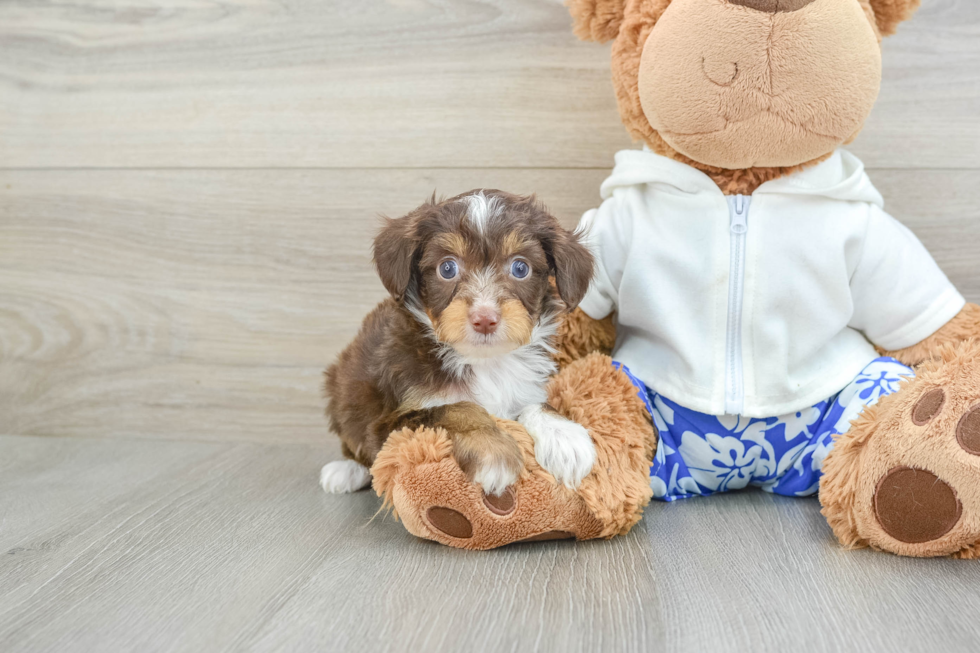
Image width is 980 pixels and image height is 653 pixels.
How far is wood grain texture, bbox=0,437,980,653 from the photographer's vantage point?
1.23 m

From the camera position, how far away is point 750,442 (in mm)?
1862

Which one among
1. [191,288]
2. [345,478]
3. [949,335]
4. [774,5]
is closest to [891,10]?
[774,5]

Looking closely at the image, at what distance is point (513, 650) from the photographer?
3.87 feet

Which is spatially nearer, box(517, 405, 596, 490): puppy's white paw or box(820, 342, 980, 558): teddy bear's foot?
box(820, 342, 980, 558): teddy bear's foot

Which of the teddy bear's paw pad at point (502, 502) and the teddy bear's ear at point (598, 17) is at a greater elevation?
the teddy bear's ear at point (598, 17)

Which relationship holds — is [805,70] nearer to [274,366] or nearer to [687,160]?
[687,160]

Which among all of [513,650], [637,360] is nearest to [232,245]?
[637,360]

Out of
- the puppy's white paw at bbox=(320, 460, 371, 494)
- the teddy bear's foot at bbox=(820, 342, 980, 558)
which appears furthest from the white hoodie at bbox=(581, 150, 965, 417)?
the puppy's white paw at bbox=(320, 460, 371, 494)

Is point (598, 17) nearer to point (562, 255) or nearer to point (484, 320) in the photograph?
point (562, 255)

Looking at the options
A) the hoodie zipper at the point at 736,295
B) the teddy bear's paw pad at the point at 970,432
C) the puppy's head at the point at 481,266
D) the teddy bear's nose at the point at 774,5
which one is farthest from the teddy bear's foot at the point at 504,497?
the teddy bear's nose at the point at 774,5

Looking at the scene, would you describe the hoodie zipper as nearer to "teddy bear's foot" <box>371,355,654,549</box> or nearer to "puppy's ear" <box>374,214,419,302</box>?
"teddy bear's foot" <box>371,355,654,549</box>

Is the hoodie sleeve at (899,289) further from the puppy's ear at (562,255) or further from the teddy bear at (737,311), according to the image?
the puppy's ear at (562,255)

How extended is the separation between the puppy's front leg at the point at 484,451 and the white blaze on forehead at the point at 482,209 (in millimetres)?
390

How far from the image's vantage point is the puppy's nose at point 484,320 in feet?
4.78
